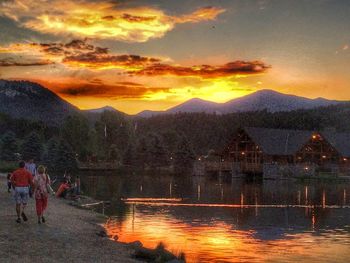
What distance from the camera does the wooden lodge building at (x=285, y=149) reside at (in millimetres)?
96850

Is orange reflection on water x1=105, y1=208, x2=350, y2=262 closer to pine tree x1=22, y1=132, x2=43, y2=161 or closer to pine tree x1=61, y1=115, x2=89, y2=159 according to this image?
pine tree x1=22, y1=132, x2=43, y2=161

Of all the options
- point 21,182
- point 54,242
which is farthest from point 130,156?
point 54,242

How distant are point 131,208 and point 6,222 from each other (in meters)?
17.7

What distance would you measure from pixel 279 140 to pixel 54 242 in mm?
84425

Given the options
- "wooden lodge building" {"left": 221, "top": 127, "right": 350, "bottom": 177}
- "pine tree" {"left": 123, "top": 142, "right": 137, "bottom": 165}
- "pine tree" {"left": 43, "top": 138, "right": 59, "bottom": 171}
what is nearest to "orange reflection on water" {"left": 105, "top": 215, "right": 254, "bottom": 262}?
"wooden lodge building" {"left": 221, "top": 127, "right": 350, "bottom": 177}

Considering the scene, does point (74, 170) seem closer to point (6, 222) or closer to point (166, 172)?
point (166, 172)

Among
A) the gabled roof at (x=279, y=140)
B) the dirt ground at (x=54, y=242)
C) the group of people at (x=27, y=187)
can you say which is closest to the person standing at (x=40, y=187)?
the group of people at (x=27, y=187)

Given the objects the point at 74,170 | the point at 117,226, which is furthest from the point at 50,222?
the point at 74,170

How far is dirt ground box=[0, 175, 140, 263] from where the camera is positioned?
54.0ft

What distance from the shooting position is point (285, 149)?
323 feet

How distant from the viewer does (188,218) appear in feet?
111

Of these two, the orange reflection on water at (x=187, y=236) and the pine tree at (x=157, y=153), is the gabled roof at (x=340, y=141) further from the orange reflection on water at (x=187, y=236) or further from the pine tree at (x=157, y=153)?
the orange reflection on water at (x=187, y=236)

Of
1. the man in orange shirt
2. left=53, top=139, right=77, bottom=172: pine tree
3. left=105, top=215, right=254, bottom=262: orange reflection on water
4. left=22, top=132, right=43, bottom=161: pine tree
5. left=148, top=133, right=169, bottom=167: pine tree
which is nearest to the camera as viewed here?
the man in orange shirt

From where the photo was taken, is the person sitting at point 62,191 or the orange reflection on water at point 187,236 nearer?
the orange reflection on water at point 187,236
